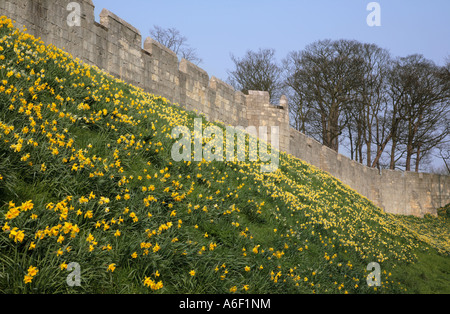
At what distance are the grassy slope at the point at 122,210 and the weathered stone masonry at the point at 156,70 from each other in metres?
2.83

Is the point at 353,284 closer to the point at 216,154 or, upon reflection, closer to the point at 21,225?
the point at 216,154

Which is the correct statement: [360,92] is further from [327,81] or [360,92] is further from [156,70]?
[156,70]

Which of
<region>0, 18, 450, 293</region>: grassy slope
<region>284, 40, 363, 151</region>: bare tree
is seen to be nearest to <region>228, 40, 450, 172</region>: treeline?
<region>284, 40, 363, 151</region>: bare tree

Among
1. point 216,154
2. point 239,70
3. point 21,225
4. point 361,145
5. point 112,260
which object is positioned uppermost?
point 239,70

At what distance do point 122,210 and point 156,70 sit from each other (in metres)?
9.50

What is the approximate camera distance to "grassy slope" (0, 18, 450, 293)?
10.0 feet

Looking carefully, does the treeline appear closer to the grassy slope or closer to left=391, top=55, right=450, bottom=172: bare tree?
left=391, top=55, right=450, bottom=172: bare tree

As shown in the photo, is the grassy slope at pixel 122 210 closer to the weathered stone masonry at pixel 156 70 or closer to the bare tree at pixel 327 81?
the weathered stone masonry at pixel 156 70

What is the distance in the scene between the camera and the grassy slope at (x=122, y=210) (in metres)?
3.06

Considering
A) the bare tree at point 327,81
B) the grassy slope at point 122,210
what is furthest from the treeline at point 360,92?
the grassy slope at point 122,210

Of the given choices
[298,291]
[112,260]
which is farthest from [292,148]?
[112,260]

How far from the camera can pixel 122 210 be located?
3904mm

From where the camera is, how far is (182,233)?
404 centimetres
